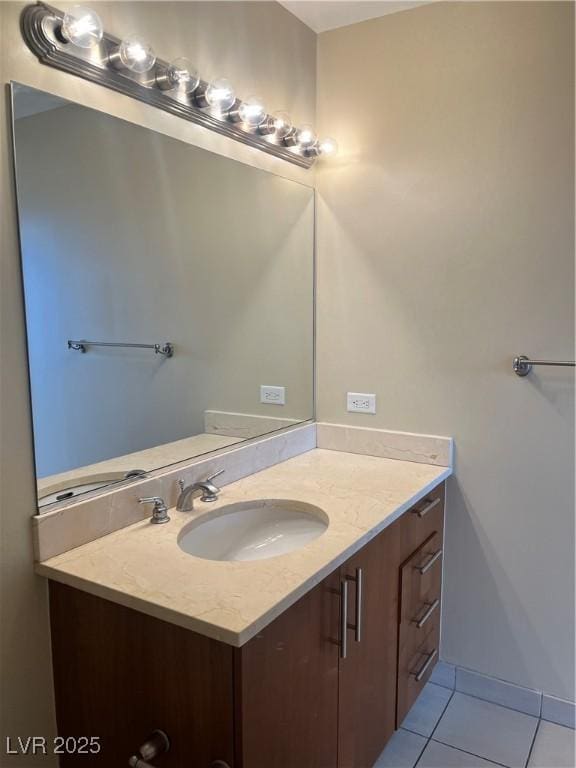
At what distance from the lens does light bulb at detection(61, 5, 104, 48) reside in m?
1.26

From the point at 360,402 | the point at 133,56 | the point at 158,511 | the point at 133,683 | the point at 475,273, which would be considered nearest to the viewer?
the point at 133,683

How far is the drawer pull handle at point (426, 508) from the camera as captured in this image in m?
1.86

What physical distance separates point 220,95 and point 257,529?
1.33 metres

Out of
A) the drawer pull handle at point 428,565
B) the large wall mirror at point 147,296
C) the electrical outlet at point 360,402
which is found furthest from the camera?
the electrical outlet at point 360,402

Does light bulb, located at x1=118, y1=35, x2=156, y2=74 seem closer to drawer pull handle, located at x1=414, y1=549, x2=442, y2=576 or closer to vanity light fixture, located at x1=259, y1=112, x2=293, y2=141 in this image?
vanity light fixture, located at x1=259, y1=112, x2=293, y2=141

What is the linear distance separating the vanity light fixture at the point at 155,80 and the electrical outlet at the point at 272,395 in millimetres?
882

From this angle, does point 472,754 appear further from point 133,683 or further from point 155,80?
point 155,80

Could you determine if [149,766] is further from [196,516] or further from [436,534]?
[436,534]

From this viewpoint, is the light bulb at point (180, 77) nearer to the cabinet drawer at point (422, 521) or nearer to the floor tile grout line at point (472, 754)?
the cabinet drawer at point (422, 521)

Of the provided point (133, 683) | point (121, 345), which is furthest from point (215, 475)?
point (133, 683)

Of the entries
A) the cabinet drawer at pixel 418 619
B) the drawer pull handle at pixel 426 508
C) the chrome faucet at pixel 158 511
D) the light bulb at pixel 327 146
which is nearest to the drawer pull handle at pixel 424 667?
the cabinet drawer at pixel 418 619

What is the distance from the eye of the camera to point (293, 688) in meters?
1.27

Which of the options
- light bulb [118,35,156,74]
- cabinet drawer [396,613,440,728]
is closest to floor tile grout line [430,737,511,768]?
cabinet drawer [396,613,440,728]

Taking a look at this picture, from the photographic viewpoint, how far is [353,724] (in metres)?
1.56
